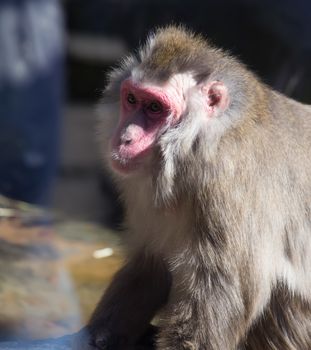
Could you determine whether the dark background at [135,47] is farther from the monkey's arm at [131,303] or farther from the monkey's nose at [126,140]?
the monkey's nose at [126,140]

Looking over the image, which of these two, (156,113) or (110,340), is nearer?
(156,113)

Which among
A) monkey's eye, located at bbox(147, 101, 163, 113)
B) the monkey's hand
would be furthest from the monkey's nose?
the monkey's hand

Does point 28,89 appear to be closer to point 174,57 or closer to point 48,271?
point 48,271

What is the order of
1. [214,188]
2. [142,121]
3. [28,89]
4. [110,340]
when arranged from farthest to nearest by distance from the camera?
[28,89]
[110,340]
[142,121]
[214,188]

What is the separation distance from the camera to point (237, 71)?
4133mm

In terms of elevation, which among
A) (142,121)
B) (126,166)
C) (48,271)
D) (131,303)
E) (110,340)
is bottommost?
(48,271)

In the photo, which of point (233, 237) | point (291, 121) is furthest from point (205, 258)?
point (291, 121)

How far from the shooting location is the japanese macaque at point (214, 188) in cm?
395

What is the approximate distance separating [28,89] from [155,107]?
4.44 metres

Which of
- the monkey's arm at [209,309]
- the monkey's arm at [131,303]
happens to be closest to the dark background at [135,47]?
the monkey's arm at [131,303]

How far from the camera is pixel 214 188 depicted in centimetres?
394

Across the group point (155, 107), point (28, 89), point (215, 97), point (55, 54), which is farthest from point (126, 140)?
point (55, 54)

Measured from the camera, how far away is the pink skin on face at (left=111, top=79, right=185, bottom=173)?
13.2 feet

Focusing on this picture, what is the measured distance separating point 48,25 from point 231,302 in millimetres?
4999
